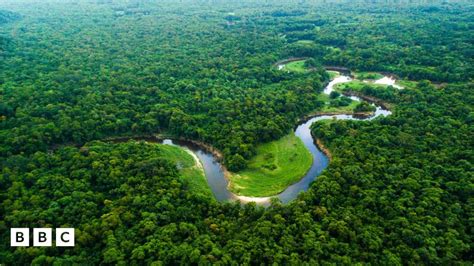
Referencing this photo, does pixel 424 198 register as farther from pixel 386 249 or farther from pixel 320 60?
pixel 320 60

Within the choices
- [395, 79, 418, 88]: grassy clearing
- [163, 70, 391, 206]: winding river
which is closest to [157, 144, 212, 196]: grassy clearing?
[163, 70, 391, 206]: winding river

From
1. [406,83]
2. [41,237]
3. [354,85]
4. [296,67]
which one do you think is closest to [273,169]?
[41,237]

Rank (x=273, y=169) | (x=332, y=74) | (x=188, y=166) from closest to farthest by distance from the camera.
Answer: (x=273, y=169) → (x=188, y=166) → (x=332, y=74)

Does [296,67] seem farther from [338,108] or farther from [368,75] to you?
[338,108]

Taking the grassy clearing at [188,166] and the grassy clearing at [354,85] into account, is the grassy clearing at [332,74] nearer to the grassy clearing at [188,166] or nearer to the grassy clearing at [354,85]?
the grassy clearing at [354,85]

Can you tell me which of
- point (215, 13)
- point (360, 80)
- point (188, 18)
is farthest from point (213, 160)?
point (215, 13)

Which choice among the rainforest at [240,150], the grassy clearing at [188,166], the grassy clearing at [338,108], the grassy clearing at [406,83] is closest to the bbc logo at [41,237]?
the rainforest at [240,150]

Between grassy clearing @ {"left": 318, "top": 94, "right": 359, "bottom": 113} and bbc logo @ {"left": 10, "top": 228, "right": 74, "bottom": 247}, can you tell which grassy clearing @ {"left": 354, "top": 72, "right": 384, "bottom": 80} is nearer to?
grassy clearing @ {"left": 318, "top": 94, "right": 359, "bottom": 113}
